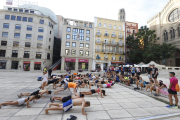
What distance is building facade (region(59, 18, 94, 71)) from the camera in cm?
3152

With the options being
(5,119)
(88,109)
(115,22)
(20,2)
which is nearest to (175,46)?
(115,22)

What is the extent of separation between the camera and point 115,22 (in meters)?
35.3

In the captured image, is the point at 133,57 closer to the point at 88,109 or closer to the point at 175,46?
the point at 175,46

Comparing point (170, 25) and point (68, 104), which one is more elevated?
point (170, 25)

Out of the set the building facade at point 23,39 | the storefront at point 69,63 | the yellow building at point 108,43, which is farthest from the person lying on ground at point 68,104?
the building facade at point 23,39

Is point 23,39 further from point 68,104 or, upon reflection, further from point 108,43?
point 68,104

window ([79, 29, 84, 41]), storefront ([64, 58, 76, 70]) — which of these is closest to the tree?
window ([79, 29, 84, 41])

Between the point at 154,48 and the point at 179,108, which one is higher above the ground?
the point at 154,48

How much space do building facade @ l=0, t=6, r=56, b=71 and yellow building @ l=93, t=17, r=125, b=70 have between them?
1773 cm

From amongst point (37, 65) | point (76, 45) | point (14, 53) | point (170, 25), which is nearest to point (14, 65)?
point (14, 53)

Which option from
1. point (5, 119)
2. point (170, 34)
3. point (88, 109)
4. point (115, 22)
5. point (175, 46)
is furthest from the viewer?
point (115, 22)

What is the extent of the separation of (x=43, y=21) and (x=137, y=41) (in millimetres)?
32752

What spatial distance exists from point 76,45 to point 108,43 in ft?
38.0

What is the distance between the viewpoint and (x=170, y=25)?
95.1 ft
